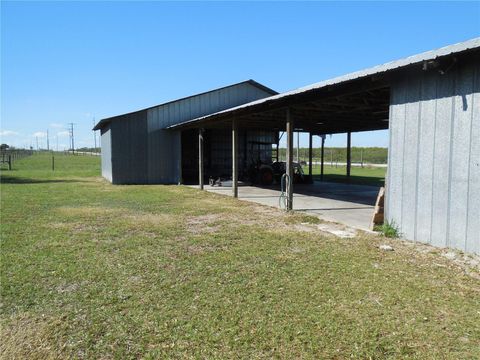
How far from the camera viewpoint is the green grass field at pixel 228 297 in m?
2.66

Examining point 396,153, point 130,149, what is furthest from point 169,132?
point 396,153

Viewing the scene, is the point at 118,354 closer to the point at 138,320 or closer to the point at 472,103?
the point at 138,320

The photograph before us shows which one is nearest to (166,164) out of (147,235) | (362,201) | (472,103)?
(362,201)

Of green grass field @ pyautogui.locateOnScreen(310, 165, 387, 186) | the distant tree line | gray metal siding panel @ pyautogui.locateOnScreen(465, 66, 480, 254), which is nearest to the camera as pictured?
gray metal siding panel @ pyautogui.locateOnScreen(465, 66, 480, 254)

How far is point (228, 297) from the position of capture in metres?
3.50

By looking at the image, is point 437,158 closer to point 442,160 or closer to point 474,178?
point 442,160

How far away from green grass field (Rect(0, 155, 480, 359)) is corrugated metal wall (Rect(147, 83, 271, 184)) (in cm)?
1149

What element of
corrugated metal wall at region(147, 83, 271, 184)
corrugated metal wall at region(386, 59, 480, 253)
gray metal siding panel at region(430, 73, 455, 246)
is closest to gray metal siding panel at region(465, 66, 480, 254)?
corrugated metal wall at region(386, 59, 480, 253)

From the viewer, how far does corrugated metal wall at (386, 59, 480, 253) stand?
4676 mm

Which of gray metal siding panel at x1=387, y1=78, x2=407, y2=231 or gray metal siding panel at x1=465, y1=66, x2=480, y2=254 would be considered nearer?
gray metal siding panel at x1=465, y1=66, x2=480, y2=254

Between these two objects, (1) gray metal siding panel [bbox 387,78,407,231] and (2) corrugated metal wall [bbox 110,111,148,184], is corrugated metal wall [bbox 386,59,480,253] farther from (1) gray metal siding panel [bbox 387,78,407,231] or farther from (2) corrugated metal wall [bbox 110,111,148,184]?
(2) corrugated metal wall [bbox 110,111,148,184]

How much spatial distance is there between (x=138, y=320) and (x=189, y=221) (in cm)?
446

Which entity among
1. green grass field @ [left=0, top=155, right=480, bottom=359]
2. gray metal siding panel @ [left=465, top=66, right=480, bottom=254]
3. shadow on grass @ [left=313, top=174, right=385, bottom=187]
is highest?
gray metal siding panel @ [left=465, top=66, right=480, bottom=254]

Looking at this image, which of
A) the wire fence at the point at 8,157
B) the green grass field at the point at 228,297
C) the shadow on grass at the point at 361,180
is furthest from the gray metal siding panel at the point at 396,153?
the wire fence at the point at 8,157
